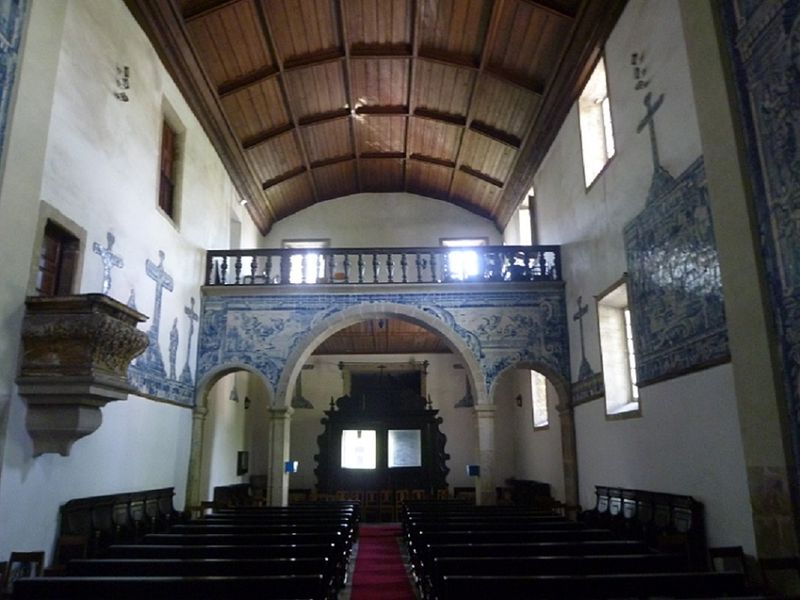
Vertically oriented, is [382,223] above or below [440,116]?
below

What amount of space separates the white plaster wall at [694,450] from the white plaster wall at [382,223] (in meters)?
9.52

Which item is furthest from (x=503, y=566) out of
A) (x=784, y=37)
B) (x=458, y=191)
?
(x=458, y=191)

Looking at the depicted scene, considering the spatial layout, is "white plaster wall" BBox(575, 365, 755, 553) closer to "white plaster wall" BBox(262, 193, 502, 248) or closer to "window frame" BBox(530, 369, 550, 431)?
"window frame" BBox(530, 369, 550, 431)

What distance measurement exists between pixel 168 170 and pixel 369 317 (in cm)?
439

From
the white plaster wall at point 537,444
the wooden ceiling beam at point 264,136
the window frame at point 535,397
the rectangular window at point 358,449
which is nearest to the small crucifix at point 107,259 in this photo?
the wooden ceiling beam at point 264,136

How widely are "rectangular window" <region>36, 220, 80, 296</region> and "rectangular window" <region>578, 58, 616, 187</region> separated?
7348 mm

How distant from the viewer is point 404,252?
12070 millimetres

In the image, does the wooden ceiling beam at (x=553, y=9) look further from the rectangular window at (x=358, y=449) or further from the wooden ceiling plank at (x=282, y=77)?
the rectangular window at (x=358, y=449)

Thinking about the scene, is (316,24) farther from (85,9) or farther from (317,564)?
(317,564)

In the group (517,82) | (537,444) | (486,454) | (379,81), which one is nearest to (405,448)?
(537,444)

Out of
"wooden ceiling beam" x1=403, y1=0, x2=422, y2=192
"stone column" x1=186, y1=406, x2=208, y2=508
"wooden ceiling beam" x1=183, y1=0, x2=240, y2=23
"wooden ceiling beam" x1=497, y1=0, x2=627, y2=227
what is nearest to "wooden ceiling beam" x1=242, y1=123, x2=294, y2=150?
"wooden ceiling beam" x1=403, y1=0, x2=422, y2=192

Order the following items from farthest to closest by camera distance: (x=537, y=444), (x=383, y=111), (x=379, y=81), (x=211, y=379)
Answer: (x=537, y=444) < (x=383, y=111) < (x=379, y=81) < (x=211, y=379)

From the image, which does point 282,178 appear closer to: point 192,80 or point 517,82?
point 192,80

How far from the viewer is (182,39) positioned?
31.6ft
